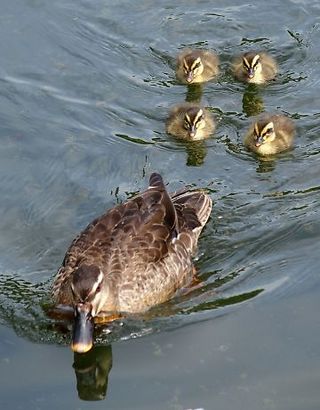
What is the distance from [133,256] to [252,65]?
125 inches

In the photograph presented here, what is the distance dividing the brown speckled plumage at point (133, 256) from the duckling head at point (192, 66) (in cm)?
233

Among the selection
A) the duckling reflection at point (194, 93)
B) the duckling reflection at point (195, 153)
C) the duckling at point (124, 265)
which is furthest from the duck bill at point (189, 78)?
the duckling at point (124, 265)

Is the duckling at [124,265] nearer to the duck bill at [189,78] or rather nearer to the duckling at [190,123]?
the duckling at [190,123]

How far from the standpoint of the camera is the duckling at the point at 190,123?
8.23m

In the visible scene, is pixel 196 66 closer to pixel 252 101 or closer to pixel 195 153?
pixel 252 101

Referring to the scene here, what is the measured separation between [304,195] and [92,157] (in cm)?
158

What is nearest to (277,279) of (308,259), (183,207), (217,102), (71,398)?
(308,259)

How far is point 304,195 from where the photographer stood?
7.46 m

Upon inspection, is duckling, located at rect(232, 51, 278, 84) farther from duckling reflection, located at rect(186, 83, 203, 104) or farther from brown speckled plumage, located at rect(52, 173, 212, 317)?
brown speckled plumage, located at rect(52, 173, 212, 317)

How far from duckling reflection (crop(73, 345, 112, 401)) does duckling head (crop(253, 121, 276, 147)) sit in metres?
2.64

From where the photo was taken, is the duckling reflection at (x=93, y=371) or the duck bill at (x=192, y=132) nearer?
the duckling reflection at (x=93, y=371)

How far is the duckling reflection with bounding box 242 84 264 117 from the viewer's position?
347 inches

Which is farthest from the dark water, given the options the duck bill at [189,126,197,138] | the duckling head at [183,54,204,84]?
the duckling head at [183,54,204,84]

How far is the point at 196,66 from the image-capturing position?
350 inches
